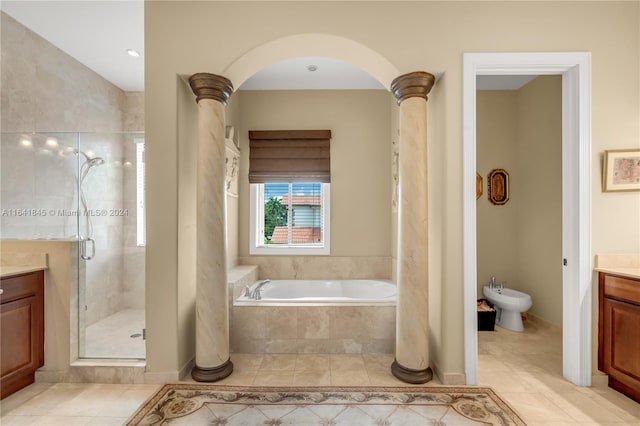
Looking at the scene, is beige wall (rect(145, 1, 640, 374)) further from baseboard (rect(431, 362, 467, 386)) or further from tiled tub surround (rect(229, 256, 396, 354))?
tiled tub surround (rect(229, 256, 396, 354))

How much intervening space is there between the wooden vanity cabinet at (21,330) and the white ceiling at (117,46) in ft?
6.89

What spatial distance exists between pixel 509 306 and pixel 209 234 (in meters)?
3.12

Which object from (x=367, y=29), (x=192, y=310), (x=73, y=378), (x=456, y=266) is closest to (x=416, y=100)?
(x=367, y=29)

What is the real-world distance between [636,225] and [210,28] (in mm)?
3403

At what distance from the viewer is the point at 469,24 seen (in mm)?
2184

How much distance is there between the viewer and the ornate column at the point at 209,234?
7.16ft

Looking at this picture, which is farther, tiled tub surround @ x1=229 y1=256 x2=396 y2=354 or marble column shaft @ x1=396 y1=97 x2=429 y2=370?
tiled tub surround @ x1=229 y1=256 x2=396 y2=354

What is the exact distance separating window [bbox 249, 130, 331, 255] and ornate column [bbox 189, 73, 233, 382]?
1.61 metres

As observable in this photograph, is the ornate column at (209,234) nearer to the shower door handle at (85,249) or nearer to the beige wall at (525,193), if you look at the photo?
the shower door handle at (85,249)

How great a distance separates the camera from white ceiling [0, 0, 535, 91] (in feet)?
8.00

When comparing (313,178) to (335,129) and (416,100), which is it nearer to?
(335,129)

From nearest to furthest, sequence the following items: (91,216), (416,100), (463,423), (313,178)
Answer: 1. (463,423)
2. (416,100)
3. (91,216)
4. (313,178)

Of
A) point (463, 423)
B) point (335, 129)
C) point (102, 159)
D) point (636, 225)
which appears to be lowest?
point (463, 423)

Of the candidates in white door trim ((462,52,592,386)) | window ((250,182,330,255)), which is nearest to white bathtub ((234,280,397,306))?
window ((250,182,330,255))
